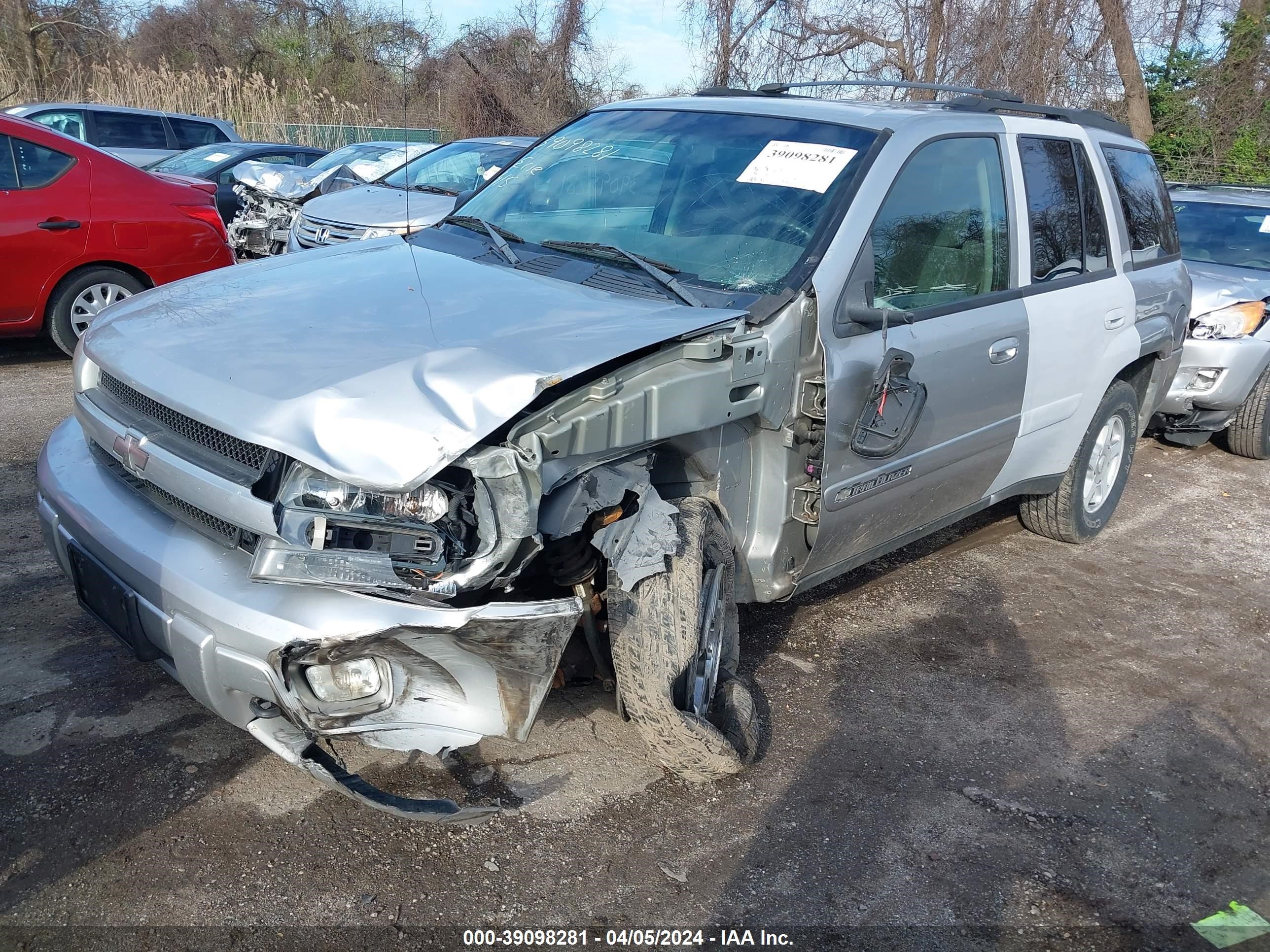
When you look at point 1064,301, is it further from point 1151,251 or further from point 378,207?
point 378,207

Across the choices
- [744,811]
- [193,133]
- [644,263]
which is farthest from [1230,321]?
[193,133]

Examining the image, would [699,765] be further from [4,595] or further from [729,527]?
[4,595]

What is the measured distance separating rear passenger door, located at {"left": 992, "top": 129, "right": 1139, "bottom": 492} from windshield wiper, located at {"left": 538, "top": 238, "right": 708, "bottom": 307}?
1563 millimetres

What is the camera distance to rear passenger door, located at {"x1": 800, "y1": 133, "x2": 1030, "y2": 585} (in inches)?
127

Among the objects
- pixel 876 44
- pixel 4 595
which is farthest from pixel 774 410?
pixel 876 44

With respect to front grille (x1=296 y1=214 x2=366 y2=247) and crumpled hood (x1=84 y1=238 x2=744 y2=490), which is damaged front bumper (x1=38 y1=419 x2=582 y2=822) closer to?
crumpled hood (x1=84 y1=238 x2=744 y2=490)

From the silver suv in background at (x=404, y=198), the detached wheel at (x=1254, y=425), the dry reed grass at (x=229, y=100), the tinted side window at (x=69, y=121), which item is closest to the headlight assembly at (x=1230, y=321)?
the detached wheel at (x=1254, y=425)

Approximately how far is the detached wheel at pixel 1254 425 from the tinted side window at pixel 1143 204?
2181 mm

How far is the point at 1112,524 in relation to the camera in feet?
18.8

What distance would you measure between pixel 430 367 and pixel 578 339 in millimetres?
390

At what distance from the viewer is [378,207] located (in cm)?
795

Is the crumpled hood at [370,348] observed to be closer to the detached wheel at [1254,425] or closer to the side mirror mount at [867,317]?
the side mirror mount at [867,317]

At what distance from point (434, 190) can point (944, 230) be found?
223 inches

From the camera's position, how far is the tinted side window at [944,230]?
11.3ft
